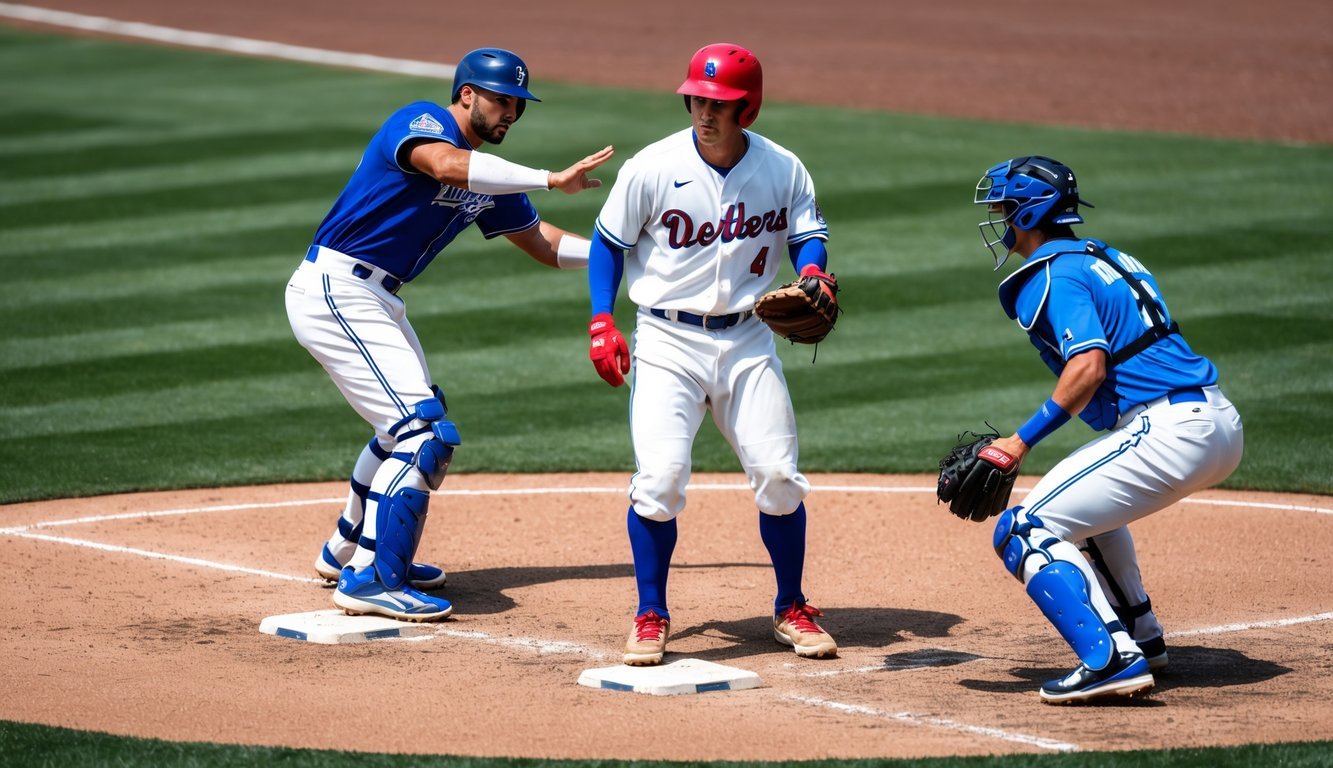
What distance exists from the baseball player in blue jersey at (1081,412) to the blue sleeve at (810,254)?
714 millimetres

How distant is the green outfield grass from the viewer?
9.00 meters

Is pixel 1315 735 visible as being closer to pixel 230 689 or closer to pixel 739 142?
pixel 739 142

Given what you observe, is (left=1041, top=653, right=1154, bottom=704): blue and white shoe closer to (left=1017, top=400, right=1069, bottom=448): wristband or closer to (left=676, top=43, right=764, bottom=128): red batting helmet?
(left=1017, top=400, right=1069, bottom=448): wristband

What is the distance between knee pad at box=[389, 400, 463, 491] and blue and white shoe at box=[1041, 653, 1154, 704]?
7.97 ft

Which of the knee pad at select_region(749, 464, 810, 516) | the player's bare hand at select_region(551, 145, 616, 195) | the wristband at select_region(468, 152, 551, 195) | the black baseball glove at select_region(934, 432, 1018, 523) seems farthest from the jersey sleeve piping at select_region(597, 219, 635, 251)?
the black baseball glove at select_region(934, 432, 1018, 523)

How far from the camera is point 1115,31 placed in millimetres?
24297

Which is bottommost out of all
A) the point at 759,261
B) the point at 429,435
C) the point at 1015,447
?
the point at 429,435

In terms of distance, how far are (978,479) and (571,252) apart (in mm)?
2279

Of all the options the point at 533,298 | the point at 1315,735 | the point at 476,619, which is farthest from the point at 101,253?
the point at 1315,735

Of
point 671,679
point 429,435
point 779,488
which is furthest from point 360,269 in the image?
point 671,679

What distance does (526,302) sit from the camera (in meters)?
11.9

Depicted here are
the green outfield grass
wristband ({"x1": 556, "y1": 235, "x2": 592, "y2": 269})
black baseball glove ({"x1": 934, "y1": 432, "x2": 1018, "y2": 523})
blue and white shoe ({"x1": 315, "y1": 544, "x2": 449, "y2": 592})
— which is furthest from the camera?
the green outfield grass

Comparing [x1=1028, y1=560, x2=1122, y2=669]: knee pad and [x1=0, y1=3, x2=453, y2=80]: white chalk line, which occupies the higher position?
[x1=0, y1=3, x2=453, y2=80]: white chalk line

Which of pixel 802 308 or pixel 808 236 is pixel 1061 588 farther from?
pixel 808 236
